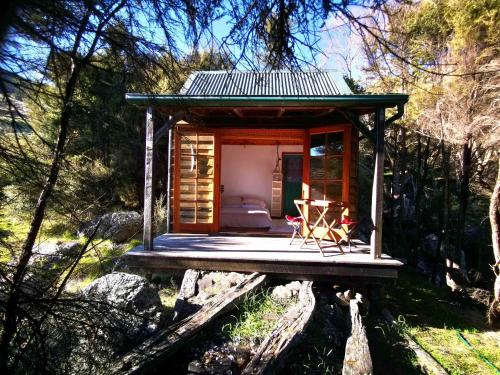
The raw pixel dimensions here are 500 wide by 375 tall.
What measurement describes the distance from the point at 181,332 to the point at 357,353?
164 centimetres

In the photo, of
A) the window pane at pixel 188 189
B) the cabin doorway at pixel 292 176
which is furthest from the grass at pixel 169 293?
the cabin doorway at pixel 292 176

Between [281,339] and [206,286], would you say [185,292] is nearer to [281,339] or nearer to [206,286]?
[206,286]

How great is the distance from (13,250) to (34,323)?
1.72 ft

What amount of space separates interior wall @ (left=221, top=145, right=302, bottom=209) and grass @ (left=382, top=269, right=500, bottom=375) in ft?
16.0

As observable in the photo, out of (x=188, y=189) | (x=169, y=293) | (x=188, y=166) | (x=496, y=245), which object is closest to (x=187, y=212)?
(x=188, y=189)

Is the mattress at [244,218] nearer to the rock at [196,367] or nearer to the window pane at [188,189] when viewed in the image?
the window pane at [188,189]

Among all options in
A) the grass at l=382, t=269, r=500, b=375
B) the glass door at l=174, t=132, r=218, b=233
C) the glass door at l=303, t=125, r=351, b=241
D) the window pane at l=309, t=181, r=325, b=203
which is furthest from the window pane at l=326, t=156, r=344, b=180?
the grass at l=382, t=269, r=500, b=375

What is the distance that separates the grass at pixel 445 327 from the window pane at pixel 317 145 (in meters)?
3.00

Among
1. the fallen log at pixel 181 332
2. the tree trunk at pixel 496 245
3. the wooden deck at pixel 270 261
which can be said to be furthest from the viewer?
the tree trunk at pixel 496 245

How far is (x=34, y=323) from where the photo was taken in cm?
108

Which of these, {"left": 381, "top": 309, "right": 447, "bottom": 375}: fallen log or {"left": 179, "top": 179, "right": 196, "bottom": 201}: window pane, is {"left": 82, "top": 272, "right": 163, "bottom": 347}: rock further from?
{"left": 179, "top": 179, "right": 196, "bottom": 201}: window pane

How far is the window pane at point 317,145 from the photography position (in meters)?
6.83

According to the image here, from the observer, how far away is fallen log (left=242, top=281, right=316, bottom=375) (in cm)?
290

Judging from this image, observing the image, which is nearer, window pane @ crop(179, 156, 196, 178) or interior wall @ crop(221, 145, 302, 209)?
window pane @ crop(179, 156, 196, 178)
